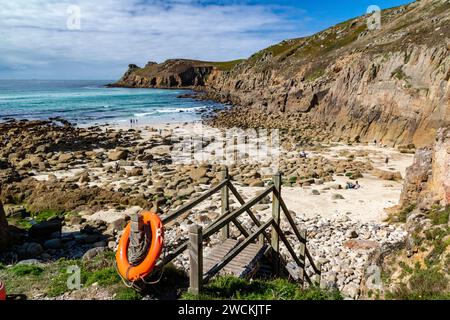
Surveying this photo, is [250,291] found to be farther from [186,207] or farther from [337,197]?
[337,197]

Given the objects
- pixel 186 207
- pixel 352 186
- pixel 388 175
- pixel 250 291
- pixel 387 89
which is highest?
pixel 387 89

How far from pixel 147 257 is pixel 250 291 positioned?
6.23 feet

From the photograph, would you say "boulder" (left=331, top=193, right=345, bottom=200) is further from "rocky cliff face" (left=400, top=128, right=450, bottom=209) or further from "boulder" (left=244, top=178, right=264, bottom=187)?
"boulder" (left=244, top=178, right=264, bottom=187)

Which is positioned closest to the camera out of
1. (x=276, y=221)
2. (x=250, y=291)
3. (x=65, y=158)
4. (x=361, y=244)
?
(x=250, y=291)

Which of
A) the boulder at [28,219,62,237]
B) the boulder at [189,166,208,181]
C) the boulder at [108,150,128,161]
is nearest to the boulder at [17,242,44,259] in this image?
the boulder at [28,219,62,237]

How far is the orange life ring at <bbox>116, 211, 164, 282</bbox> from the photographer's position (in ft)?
18.8

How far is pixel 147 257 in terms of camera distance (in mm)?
5777

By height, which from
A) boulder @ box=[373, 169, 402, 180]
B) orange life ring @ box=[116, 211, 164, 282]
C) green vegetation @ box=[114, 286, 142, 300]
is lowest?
boulder @ box=[373, 169, 402, 180]

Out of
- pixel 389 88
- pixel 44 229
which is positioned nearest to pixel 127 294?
pixel 44 229

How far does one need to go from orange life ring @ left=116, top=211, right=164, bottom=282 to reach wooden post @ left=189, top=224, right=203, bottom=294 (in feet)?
1.89

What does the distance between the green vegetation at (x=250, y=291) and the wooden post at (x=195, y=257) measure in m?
0.17

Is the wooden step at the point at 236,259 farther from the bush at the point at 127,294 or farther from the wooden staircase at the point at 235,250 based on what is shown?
the bush at the point at 127,294

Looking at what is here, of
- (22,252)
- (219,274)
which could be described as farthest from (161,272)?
(22,252)
